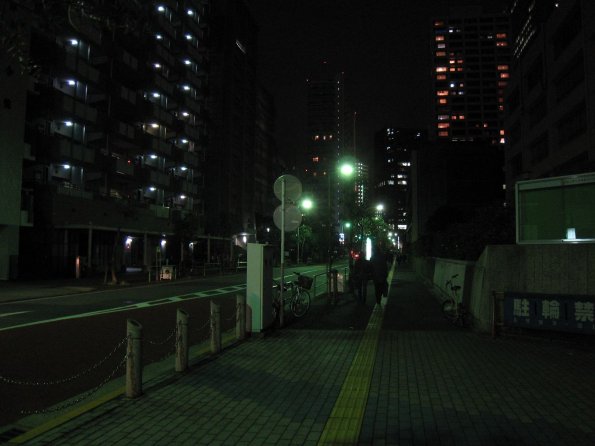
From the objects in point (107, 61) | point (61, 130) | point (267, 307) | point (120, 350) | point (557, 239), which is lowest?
point (120, 350)

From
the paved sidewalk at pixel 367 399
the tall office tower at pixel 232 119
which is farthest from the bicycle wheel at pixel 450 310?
the tall office tower at pixel 232 119

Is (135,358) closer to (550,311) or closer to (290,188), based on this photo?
(290,188)

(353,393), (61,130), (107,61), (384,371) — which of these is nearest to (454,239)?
(384,371)

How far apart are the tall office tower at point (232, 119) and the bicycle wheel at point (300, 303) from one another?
5434 centimetres

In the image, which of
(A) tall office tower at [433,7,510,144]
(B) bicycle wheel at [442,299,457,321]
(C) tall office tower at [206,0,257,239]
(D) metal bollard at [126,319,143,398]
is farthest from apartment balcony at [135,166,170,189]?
(A) tall office tower at [433,7,510,144]

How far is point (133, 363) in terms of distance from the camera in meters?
5.61

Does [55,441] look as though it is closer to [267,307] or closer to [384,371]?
[384,371]

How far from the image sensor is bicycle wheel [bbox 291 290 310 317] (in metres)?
12.7

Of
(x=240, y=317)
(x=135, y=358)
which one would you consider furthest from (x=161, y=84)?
(x=135, y=358)

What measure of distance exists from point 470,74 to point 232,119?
84.0 m

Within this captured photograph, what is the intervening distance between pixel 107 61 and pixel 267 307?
34027 mm

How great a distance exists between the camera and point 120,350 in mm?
8883

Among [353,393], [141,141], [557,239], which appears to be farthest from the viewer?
[141,141]

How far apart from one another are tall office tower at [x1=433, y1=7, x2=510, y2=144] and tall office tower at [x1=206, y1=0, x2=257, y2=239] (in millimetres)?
64124
